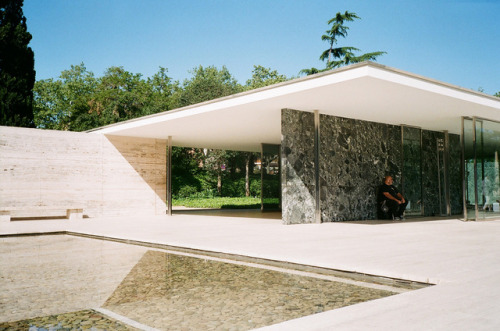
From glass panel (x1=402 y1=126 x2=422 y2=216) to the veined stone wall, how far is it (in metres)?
0.24

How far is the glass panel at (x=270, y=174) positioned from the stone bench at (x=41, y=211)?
7.56 metres

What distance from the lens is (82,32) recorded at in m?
34.6

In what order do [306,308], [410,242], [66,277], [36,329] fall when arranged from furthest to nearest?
[410,242]
[66,277]
[306,308]
[36,329]

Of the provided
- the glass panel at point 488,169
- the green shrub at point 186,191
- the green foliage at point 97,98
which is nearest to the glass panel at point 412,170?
the glass panel at point 488,169

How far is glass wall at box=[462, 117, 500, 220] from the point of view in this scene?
40.8ft

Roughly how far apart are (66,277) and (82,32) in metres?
33.5

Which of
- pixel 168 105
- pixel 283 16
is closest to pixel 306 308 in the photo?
pixel 283 16

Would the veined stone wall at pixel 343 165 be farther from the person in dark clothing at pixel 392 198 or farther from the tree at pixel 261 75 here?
the tree at pixel 261 75

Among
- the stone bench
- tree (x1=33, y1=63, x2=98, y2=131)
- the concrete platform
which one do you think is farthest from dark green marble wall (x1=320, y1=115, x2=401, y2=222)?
tree (x1=33, y1=63, x2=98, y2=131)

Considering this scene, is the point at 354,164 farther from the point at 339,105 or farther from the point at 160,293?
the point at 160,293

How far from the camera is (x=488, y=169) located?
12.7 m

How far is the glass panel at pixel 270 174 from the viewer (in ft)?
63.2

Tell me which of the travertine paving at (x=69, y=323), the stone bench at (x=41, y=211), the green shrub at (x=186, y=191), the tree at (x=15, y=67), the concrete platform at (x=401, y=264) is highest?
the tree at (x=15, y=67)

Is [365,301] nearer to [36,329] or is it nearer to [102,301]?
[102,301]
